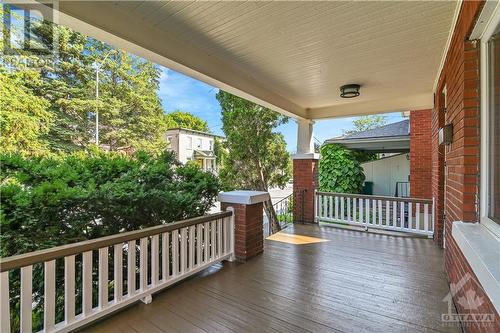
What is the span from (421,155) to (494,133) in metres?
5.29

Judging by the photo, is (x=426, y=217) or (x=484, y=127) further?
(x=426, y=217)

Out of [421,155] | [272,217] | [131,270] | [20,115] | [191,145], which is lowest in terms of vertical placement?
[272,217]

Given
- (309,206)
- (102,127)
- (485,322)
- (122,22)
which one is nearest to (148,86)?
(102,127)

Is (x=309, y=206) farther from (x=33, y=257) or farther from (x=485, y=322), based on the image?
(x=33, y=257)

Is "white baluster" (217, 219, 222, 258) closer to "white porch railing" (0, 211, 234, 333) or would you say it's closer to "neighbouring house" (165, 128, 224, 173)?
"white porch railing" (0, 211, 234, 333)

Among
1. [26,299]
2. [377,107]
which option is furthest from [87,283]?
[377,107]

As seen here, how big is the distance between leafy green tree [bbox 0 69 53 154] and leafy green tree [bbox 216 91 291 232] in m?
6.79

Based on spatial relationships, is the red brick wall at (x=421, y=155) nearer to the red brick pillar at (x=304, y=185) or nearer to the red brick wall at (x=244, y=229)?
the red brick pillar at (x=304, y=185)

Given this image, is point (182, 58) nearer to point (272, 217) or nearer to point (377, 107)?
point (377, 107)

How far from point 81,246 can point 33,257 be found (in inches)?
13.0

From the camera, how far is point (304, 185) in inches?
255

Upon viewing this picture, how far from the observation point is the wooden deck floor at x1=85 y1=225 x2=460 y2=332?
2.30m

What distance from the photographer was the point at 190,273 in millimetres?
3197

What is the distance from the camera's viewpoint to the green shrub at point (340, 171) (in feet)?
26.3
